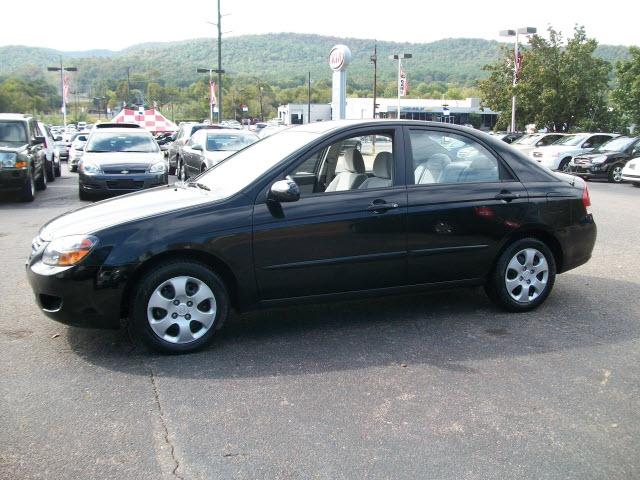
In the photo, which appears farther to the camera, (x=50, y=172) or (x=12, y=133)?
(x=50, y=172)

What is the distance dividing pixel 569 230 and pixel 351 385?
2.75 meters

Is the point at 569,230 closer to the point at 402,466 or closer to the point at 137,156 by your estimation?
the point at 402,466

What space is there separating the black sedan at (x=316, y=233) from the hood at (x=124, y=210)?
0.02 m

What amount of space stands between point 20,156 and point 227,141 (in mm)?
4561

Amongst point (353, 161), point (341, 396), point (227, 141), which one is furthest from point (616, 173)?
point (341, 396)

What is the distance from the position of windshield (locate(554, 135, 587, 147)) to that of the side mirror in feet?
66.5

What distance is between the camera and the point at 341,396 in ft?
12.8

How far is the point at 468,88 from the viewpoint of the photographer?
14725 cm

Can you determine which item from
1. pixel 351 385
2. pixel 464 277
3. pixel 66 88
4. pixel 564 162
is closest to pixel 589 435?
pixel 351 385

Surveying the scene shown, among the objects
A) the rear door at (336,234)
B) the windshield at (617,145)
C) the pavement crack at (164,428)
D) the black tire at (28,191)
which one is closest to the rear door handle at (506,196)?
the rear door at (336,234)

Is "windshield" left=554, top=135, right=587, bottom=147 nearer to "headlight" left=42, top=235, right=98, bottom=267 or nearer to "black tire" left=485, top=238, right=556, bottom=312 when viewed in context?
"black tire" left=485, top=238, right=556, bottom=312

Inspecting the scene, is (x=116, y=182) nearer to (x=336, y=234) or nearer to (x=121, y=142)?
(x=121, y=142)

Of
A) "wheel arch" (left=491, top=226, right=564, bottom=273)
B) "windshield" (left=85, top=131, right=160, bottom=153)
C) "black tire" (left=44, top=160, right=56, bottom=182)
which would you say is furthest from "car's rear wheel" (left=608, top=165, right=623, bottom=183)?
"black tire" (left=44, top=160, right=56, bottom=182)

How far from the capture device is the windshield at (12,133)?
45.3 ft
